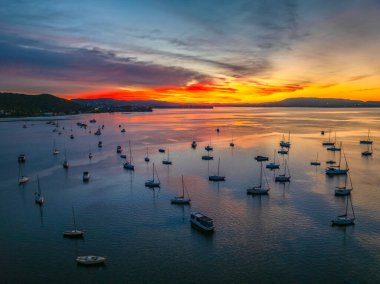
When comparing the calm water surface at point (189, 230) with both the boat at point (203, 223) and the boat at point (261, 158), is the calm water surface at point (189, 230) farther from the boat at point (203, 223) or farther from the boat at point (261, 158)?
the boat at point (261, 158)

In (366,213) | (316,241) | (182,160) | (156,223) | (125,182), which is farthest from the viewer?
(182,160)

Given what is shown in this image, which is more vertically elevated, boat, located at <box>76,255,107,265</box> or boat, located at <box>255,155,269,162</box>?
boat, located at <box>255,155,269,162</box>

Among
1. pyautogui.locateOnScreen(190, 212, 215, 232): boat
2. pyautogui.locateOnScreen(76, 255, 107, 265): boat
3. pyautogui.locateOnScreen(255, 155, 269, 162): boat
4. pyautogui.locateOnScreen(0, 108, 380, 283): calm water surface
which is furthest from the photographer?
pyautogui.locateOnScreen(255, 155, 269, 162): boat

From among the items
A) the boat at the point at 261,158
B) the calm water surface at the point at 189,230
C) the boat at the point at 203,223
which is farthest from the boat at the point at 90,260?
the boat at the point at 261,158

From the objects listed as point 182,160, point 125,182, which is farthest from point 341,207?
point 182,160

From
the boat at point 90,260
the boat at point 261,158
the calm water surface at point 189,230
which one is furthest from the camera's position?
the boat at point 261,158

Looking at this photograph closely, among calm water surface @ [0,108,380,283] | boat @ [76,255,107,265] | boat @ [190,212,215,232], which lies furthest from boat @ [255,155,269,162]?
boat @ [76,255,107,265]

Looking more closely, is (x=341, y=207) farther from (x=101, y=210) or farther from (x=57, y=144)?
(x=57, y=144)

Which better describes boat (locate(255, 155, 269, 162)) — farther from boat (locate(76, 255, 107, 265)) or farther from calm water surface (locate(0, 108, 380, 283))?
boat (locate(76, 255, 107, 265))

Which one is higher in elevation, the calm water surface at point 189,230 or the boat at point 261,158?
the boat at point 261,158

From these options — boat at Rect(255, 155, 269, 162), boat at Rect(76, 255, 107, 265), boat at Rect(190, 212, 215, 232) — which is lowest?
boat at Rect(76, 255, 107, 265)

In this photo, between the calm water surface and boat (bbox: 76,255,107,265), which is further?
boat (bbox: 76,255,107,265)
